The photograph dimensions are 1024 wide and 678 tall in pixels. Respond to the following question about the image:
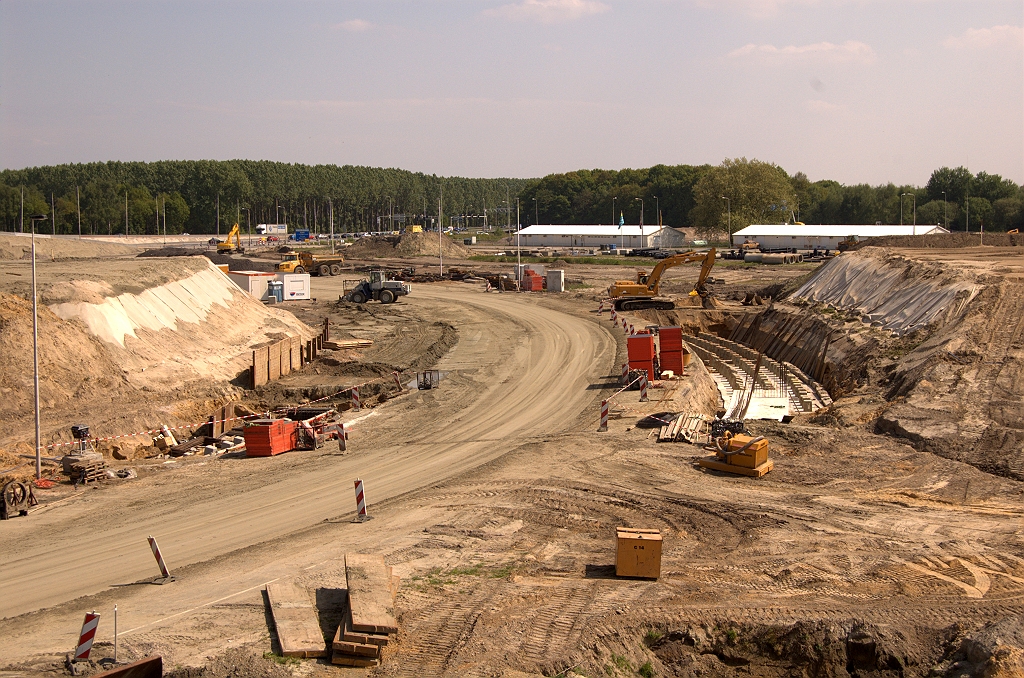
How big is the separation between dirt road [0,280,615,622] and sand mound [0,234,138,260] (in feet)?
162

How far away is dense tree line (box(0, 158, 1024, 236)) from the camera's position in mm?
122062

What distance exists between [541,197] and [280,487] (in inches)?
6362

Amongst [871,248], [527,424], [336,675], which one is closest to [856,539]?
[336,675]

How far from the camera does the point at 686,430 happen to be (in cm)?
2266

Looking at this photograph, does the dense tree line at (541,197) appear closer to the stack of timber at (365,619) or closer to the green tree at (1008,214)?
the green tree at (1008,214)

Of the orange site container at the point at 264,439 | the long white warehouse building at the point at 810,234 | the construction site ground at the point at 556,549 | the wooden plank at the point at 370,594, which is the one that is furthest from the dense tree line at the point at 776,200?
the wooden plank at the point at 370,594

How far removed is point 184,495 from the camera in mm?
18422

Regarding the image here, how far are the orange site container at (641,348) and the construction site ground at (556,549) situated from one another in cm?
195

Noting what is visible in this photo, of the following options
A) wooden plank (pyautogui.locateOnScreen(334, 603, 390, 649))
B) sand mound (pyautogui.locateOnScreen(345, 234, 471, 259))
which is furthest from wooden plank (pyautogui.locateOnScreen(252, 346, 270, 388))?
sand mound (pyautogui.locateOnScreen(345, 234, 471, 259))

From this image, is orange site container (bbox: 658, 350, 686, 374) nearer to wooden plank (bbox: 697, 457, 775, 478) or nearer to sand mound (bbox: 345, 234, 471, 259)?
wooden plank (bbox: 697, 457, 775, 478)

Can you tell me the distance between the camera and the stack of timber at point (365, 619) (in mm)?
10766

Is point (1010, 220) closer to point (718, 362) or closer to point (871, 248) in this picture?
point (871, 248)

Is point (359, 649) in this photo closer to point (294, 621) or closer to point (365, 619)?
point (365, 619)

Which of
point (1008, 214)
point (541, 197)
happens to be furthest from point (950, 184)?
point (541, 197)
